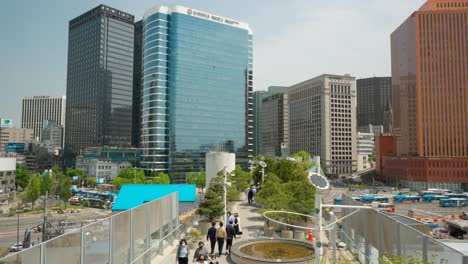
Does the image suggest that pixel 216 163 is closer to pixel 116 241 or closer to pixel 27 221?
pixel 27 221

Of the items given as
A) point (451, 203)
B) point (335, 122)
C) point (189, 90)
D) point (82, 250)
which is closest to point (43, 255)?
point (82, 250)

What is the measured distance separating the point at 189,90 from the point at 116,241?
125 metres

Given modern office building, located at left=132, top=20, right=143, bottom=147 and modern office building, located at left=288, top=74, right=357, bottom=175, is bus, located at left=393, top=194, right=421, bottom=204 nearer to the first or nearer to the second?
modern office building, located at left=288, top=74, right=357, bottom=175

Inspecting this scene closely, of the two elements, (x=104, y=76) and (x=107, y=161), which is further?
(x=104, y=76)

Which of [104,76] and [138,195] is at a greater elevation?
[104,76]

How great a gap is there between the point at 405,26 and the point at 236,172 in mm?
110407

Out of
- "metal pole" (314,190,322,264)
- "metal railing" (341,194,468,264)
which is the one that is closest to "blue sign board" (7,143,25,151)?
"metal railing" (341,194,468,264)

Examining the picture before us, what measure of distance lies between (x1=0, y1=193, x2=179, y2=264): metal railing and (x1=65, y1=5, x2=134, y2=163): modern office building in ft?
541

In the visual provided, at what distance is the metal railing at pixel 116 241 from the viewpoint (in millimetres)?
7415

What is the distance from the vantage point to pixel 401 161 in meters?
128

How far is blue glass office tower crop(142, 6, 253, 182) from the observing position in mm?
128750

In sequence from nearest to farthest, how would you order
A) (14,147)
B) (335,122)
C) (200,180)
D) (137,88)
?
(200,180), (14,147), (335,122), (137,88)

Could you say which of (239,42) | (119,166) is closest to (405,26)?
(239,42)

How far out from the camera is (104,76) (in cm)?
17125
